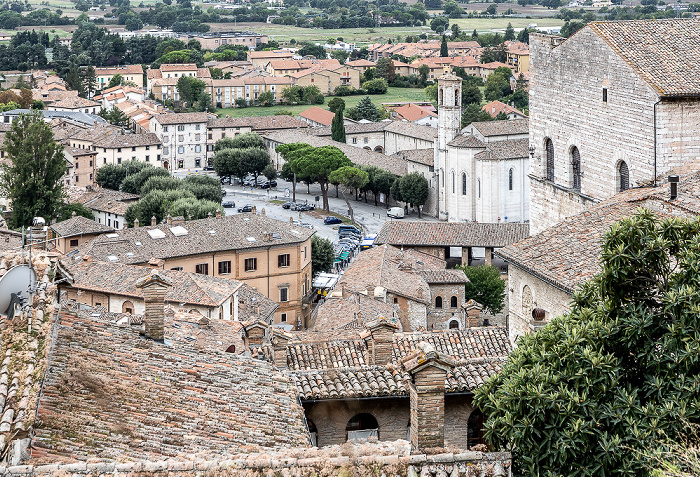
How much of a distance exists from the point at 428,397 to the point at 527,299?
1076 centimetres

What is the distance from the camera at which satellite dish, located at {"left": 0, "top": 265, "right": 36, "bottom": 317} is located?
12438mm

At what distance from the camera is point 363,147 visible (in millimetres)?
105625

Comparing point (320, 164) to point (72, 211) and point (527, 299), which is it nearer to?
point (72, 211)

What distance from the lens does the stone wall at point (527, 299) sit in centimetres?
2060

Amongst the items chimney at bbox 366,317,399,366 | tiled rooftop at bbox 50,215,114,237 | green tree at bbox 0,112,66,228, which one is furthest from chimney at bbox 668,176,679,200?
green tree at bbox 0,112,66,228

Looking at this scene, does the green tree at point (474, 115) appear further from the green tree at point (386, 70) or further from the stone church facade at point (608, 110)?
the stone church facade at point (608, 110)

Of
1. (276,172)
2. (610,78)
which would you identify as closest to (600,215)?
(610,78)

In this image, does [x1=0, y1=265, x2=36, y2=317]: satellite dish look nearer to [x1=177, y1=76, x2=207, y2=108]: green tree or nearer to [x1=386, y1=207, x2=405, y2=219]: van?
[x1=386, y1=207, x2=405, y2=219]: van

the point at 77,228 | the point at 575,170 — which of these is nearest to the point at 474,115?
the point at 77,228

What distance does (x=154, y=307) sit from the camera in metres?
14.9

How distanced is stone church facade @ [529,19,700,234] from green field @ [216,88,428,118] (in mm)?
104497

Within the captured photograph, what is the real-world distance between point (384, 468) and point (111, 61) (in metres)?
169

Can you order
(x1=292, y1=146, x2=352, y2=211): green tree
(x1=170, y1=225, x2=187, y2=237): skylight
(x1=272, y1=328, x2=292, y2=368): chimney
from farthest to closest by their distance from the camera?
(x1=292, y1=146, x2=352, y2=211): green tree
(x1=170, y1=225, x2=187, y2=237): skylight
(x1=272, y1=328, x2=292, y2=368): chimney

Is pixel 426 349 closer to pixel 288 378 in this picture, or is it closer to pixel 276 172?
pixel 288 378
